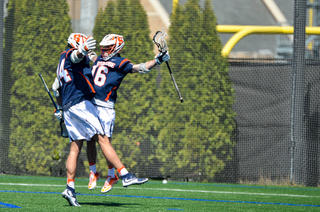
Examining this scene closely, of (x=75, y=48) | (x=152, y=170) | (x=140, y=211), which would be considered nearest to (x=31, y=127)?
(x=152, y=170)

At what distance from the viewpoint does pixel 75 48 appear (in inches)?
192

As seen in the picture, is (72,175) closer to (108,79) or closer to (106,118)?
(106,118)

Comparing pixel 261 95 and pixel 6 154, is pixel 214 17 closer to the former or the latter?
pixel 261 95

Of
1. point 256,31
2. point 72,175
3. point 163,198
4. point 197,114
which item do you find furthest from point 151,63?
point 256,31

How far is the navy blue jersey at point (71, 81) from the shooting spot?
4.75 meters

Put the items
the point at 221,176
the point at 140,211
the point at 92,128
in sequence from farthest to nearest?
1. the point at 221,176
2. the point at 92,128
3. the point at 140,211

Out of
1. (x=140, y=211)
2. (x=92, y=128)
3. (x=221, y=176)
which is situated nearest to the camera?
(x=140, y=211)

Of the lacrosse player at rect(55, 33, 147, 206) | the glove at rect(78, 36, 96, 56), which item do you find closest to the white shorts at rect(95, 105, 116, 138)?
the lacrosse player at rect(55, 33, 147, 206)

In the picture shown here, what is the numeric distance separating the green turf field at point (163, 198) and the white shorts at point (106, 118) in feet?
2.70

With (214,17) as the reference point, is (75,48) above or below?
below

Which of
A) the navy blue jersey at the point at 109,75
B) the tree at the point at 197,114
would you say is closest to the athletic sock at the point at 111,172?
the navy blue jersey at the point at 109,75

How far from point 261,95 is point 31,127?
178 inches

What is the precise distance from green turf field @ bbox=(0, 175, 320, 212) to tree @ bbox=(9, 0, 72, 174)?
1089mm

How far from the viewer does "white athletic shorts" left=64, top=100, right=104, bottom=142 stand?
4.70 metres
